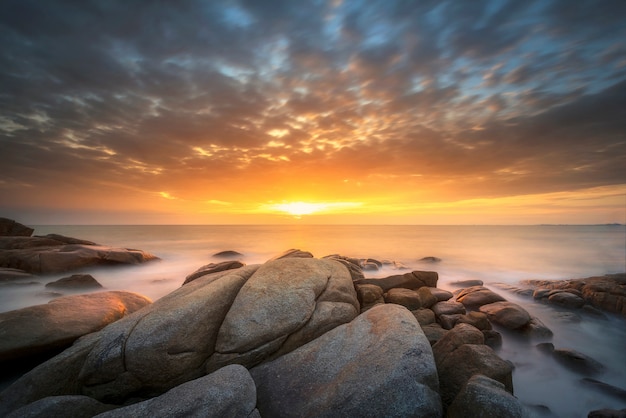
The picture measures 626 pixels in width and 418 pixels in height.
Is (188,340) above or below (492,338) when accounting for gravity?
above

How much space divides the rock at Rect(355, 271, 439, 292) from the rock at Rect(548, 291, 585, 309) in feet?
22.1

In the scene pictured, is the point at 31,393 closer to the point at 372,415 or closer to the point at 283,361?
the point at 283,361

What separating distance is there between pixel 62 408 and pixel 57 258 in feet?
60.2

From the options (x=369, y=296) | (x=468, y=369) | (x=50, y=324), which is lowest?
(x=468, y=369)

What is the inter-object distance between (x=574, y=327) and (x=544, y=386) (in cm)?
593

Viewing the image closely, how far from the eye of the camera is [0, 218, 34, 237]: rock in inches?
984

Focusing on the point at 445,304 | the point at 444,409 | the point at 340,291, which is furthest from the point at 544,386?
the point at 340,291

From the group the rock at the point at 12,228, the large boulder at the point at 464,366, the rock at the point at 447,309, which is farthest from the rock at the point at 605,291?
the rock at the point at 12,228

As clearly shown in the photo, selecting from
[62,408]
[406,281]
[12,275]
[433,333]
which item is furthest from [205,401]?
[12,275]

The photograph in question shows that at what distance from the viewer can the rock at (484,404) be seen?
13.6 ft

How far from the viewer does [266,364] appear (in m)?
6.06

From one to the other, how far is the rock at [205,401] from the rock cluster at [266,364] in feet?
0.06

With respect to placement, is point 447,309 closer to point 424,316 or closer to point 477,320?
point 477,320

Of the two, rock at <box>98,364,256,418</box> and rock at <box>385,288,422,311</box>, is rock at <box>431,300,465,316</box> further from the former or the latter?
rock at <box>98,364,256,418</box>
